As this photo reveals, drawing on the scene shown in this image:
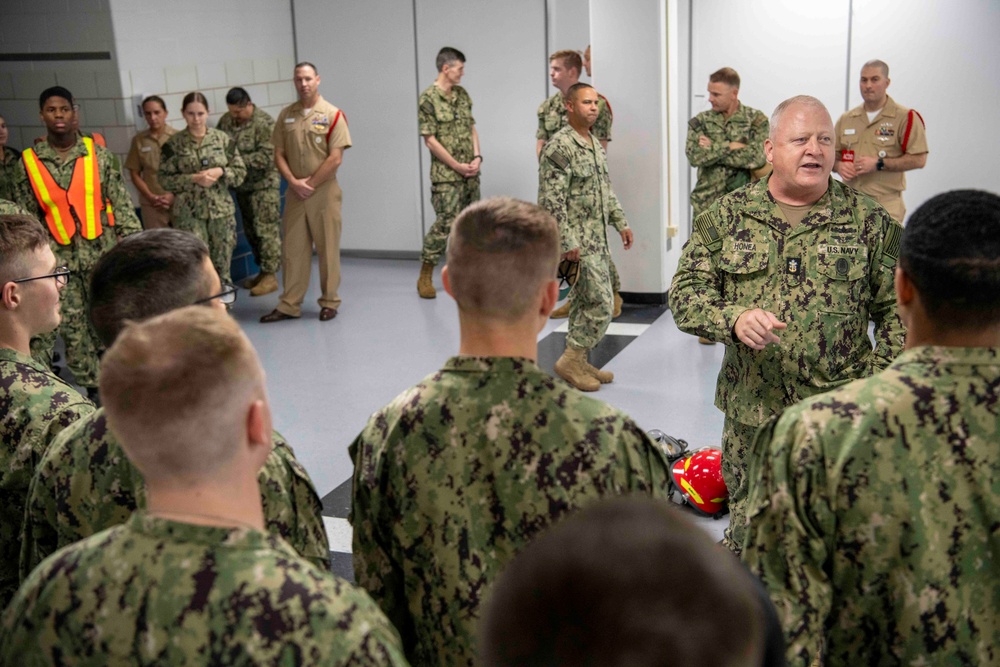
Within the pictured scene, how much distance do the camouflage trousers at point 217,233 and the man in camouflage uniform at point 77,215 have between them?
1.56 m

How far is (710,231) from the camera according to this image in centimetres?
290

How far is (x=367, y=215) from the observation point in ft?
30.2

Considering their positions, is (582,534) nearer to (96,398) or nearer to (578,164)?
(578,164)

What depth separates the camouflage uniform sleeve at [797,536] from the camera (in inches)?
62.8

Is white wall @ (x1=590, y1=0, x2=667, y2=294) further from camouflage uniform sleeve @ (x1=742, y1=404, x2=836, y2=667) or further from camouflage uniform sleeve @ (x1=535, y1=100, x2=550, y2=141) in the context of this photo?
camouflage uniform sleeve @ (x1=742, y1=404, x2=836, y2=667)

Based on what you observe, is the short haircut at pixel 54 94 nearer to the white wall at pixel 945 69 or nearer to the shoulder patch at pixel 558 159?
the shoulder patch at pixel 558 159

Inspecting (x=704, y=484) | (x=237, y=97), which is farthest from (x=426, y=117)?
(x=704, y=484)

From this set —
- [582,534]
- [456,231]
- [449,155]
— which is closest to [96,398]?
[449,155]

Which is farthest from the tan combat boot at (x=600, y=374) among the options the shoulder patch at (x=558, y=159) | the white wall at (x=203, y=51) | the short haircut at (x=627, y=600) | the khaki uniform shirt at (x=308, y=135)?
the short haircut at (x=627, y=600)

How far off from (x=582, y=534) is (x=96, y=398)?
198 inches

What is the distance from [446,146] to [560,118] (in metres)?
1.03

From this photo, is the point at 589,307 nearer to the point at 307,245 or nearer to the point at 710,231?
the point at 710,231

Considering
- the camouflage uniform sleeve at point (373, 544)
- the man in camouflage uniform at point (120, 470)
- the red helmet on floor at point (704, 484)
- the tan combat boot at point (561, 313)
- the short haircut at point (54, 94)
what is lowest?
the tan combat boot at point (561, 313)

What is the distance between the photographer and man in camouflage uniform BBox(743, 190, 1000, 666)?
1581 mm
